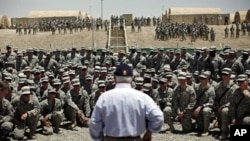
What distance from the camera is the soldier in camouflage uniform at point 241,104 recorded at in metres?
8.18

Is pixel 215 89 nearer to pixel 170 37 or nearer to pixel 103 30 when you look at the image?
pixel 170 37

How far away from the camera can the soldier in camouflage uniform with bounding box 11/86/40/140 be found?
884 centimetres

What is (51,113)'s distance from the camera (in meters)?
9.69

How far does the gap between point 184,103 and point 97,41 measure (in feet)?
84.5

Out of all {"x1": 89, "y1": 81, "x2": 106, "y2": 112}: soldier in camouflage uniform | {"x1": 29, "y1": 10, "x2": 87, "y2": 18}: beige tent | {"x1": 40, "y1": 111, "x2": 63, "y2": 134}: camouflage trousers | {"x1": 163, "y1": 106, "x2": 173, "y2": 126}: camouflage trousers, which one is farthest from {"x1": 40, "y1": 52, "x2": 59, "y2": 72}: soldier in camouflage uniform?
{"x1": 29, "y1": 10, "x2": 87, "y2": 18}: beige tent

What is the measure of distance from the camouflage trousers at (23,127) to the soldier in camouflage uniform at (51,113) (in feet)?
1.61

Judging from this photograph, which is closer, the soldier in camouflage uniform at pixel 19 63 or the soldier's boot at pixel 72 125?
the soldier's boot at pixel 72 125

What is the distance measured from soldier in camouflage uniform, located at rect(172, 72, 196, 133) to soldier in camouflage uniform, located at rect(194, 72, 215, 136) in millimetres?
162

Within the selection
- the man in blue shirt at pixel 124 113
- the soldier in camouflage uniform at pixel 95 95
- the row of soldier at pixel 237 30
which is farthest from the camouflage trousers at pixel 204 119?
the row of soldier at pixel 237 30

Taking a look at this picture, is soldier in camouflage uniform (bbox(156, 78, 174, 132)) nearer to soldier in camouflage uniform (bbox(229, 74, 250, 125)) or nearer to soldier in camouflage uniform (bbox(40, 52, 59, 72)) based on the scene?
soldier in camouflage uniform (bbox(229, 74, 250, 125))

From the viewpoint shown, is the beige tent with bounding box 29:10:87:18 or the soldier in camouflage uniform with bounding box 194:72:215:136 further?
the beige tent with bounding box 29:10:87:18

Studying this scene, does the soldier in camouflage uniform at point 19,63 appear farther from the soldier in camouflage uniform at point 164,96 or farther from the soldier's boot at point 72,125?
the soldier in camouflage uniform at point 164,96

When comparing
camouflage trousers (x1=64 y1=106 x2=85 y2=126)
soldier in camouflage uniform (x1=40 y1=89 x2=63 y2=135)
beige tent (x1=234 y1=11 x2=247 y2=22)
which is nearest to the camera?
soldier in camouflage uniform (x1=40 y1=89 x2=63 y2=135)

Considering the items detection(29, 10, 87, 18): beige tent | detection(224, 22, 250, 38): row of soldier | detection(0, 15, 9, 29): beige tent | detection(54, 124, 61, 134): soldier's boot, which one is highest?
detection(29, 10, 87, 18): beige tent
